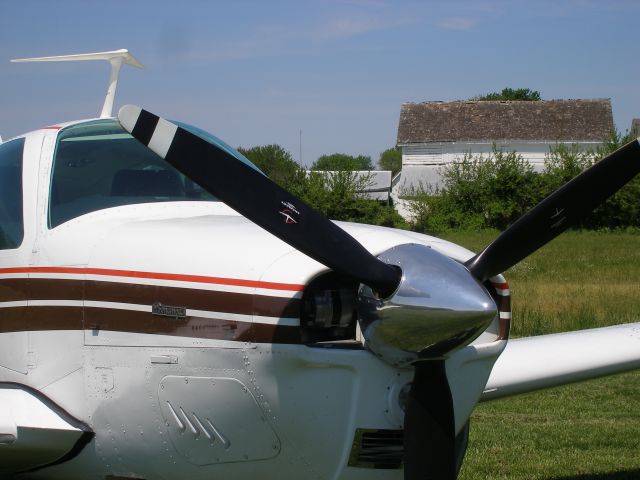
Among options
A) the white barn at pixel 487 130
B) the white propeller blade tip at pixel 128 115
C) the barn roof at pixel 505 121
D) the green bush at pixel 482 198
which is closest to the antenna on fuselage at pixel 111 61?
the white propeller blade tip at pixel 128 115

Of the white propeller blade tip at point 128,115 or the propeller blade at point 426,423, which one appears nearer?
the white propeller blade tip at point 128,115

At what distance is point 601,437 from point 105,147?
460 cm

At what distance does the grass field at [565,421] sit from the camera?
6336 mm

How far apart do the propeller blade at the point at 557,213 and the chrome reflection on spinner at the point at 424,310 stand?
0.28 metres

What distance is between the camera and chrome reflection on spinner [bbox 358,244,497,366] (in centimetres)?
334

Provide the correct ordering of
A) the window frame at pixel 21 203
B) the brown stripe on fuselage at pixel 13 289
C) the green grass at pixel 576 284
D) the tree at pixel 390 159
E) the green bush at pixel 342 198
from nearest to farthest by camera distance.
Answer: the brown stripe on fuselage at pixel 13 289 < the window frame at pixel 21 203 < the green grass at pixel 576 284 < the green bush at pixel 342 198 < the tree at pixel 390 159

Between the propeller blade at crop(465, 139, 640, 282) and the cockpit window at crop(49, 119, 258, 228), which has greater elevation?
the cockpit window at crop(49, 119, 258, 228)

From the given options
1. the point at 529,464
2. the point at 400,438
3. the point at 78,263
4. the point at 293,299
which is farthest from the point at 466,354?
the point at 529,464

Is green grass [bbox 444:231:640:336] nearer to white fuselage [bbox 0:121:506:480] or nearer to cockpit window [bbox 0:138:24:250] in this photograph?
cockpit window [bbox 0:138:24:250]

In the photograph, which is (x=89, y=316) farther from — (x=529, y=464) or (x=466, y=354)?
(x=529, y=464)

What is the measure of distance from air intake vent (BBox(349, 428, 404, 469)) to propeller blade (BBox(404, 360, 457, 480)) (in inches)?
3.8

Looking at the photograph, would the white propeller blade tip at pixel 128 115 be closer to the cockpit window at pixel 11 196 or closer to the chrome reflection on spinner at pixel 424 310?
the chrome reflection on spinner at pixel 424 310

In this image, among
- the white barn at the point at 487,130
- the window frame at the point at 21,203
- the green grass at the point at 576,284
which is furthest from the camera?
the white barn at the point at 487,130

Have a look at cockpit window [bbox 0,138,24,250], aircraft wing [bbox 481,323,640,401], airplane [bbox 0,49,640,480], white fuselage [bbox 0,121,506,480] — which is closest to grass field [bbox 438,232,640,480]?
aircraft wing [bbox 481,323,640,401]
